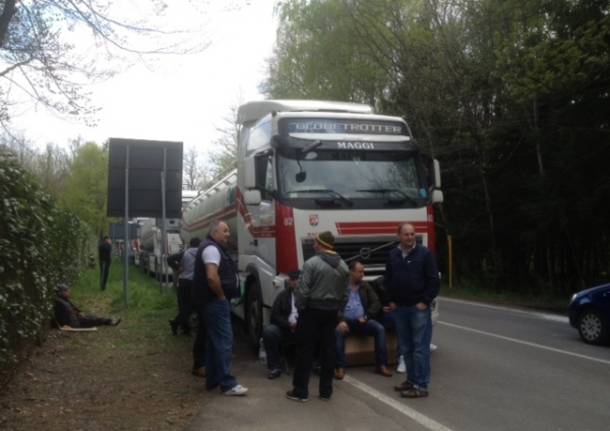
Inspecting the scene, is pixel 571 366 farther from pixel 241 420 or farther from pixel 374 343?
pixel 241 420

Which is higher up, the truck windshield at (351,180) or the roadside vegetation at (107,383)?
the truck windshield at (351,180)

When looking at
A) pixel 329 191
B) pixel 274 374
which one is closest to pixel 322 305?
pixel 274 374

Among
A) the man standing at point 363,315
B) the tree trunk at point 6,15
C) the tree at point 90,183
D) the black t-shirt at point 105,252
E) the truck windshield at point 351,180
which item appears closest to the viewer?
the man standing at point 363,315

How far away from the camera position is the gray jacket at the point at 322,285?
7219 mm

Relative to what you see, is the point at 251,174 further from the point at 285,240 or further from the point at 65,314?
the point at 65,314

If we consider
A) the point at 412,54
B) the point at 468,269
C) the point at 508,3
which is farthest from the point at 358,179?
the point at 468,269

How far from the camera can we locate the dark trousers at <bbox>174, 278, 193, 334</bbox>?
441 inches

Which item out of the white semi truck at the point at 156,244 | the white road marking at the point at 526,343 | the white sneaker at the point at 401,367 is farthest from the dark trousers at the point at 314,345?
the white semi truck at the point at 156,244

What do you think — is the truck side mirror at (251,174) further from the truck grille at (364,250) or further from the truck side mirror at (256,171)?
the truck grille at (364,250)

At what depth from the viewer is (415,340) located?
7395 mm

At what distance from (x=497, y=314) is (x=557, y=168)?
5.49 metres

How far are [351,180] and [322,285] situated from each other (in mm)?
2521

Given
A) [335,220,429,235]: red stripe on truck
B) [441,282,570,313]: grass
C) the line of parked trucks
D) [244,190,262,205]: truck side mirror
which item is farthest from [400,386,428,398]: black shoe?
[441,282,570,313]: grass

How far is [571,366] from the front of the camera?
9195mm
